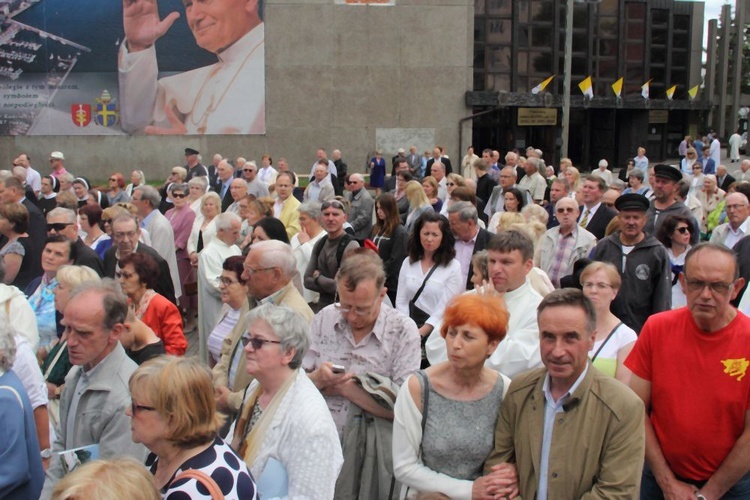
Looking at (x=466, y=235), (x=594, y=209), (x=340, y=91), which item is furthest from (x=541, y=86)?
(x=466, y=235)

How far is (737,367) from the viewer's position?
363 cm

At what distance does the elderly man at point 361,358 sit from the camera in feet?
13.5

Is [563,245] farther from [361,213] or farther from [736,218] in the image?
[361,213]

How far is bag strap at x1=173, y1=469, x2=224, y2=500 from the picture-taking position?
281 cm

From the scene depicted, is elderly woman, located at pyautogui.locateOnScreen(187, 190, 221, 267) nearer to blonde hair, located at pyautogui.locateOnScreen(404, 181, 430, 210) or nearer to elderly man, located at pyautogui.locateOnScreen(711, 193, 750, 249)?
blonde hair, located at pyautogui.locateOnScreen(404, 181, 430, 210)

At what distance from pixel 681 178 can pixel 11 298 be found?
656 cm

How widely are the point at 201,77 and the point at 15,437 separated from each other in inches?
962

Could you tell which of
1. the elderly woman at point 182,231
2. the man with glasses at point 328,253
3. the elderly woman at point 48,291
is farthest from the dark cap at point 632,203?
Result: the elderly woman at point 182,231

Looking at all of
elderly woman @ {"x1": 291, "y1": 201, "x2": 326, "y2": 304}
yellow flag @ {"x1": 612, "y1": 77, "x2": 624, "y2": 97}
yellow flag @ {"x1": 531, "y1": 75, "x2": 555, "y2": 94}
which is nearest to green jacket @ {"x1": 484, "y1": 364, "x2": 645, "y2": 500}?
elderly woman @ {"x1": 291, "y1": 201, "x2": 326, "y2": 304}

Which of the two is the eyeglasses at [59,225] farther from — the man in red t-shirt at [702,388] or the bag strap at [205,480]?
the man in red t-shirt at [702,388]

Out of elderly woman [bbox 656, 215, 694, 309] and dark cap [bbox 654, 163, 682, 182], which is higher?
dark cap [bbox 654, 163, 682, 182]

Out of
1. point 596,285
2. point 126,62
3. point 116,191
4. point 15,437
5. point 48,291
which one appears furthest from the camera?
point 126,62

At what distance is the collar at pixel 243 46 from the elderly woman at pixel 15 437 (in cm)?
2414

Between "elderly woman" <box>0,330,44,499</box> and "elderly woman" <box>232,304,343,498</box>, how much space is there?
935 millimetres
